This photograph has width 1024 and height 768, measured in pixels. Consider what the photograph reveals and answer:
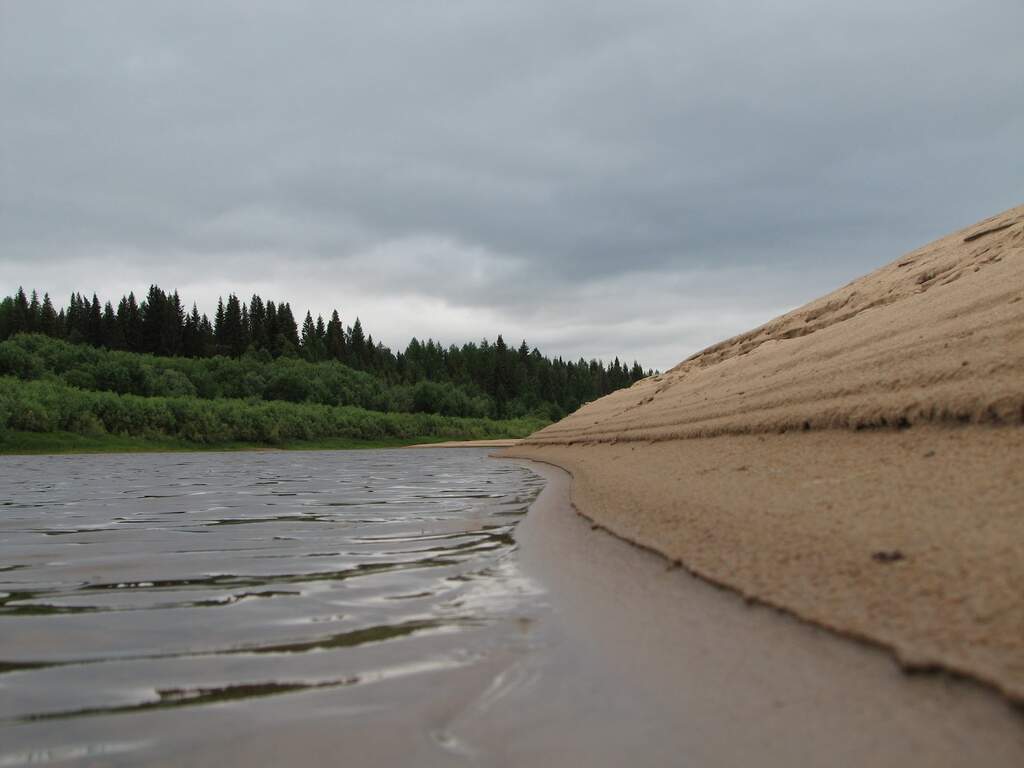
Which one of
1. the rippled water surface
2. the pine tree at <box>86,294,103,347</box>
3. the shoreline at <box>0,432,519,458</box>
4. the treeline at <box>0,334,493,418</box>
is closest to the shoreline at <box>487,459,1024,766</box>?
the rippled water surface

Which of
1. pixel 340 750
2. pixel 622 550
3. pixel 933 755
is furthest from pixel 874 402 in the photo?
pixel 340 750

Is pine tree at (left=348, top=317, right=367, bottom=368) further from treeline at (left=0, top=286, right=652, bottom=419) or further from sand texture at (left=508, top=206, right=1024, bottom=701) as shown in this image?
sand texture at (left=508, top=206, right=1024, bottom=701)

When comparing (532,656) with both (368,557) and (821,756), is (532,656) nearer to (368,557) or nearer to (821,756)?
(821,756)

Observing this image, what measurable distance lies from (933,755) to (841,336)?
20.8 feet

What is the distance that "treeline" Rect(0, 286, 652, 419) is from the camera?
72.0 meters

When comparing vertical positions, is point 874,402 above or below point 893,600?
above

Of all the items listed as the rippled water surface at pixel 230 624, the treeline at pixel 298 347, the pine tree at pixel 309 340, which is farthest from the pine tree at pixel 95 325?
the rippled water surface at pixel 230 624

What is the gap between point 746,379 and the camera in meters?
7.96

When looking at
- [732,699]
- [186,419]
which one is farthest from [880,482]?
[186,419]

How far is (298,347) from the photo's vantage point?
8300 centimetres

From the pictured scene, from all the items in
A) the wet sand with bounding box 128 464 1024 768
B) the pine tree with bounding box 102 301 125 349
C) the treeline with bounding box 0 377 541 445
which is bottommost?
the wet sand with bounding box 128 464 1024 768

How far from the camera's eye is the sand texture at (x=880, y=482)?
1.61 metres

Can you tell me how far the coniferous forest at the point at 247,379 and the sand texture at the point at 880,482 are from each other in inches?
1254

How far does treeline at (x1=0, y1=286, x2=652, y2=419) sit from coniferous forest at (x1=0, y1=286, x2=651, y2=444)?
18 centimetres
